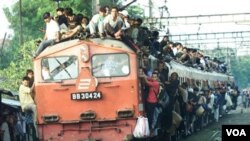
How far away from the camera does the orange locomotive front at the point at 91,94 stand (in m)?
13.9

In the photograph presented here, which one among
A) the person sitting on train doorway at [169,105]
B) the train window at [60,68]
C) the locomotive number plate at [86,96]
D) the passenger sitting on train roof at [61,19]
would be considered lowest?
the person sitting on train doorway at [169,105]

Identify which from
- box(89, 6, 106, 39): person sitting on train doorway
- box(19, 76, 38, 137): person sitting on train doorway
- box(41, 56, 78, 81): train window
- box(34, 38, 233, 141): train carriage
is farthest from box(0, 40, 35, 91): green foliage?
box(34, 38, 233, 141): train carriage

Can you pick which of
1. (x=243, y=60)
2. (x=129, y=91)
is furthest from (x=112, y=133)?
(x=243, y=60)

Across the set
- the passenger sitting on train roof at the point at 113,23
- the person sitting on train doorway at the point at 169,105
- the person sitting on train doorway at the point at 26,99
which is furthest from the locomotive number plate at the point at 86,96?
the person sitting on train doorway at the point at 169,105

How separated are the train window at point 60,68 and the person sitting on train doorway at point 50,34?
1.52 ft

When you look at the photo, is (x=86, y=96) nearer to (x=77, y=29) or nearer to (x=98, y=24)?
(x=77, y=29)

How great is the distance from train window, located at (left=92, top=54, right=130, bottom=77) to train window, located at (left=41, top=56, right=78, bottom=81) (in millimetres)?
436

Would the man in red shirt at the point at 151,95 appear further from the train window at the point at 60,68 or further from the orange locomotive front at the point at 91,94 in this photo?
the train window at the point at 60,68

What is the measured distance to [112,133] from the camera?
13.8 m

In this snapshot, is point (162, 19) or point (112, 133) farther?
point (162, 19)

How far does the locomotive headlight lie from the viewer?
14.0 metres

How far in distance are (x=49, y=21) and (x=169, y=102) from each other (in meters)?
3.96

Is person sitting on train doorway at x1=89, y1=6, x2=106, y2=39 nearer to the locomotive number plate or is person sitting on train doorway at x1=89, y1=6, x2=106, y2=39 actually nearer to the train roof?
the train roof

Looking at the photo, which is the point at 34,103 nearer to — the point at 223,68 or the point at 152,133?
the point at 152,133
